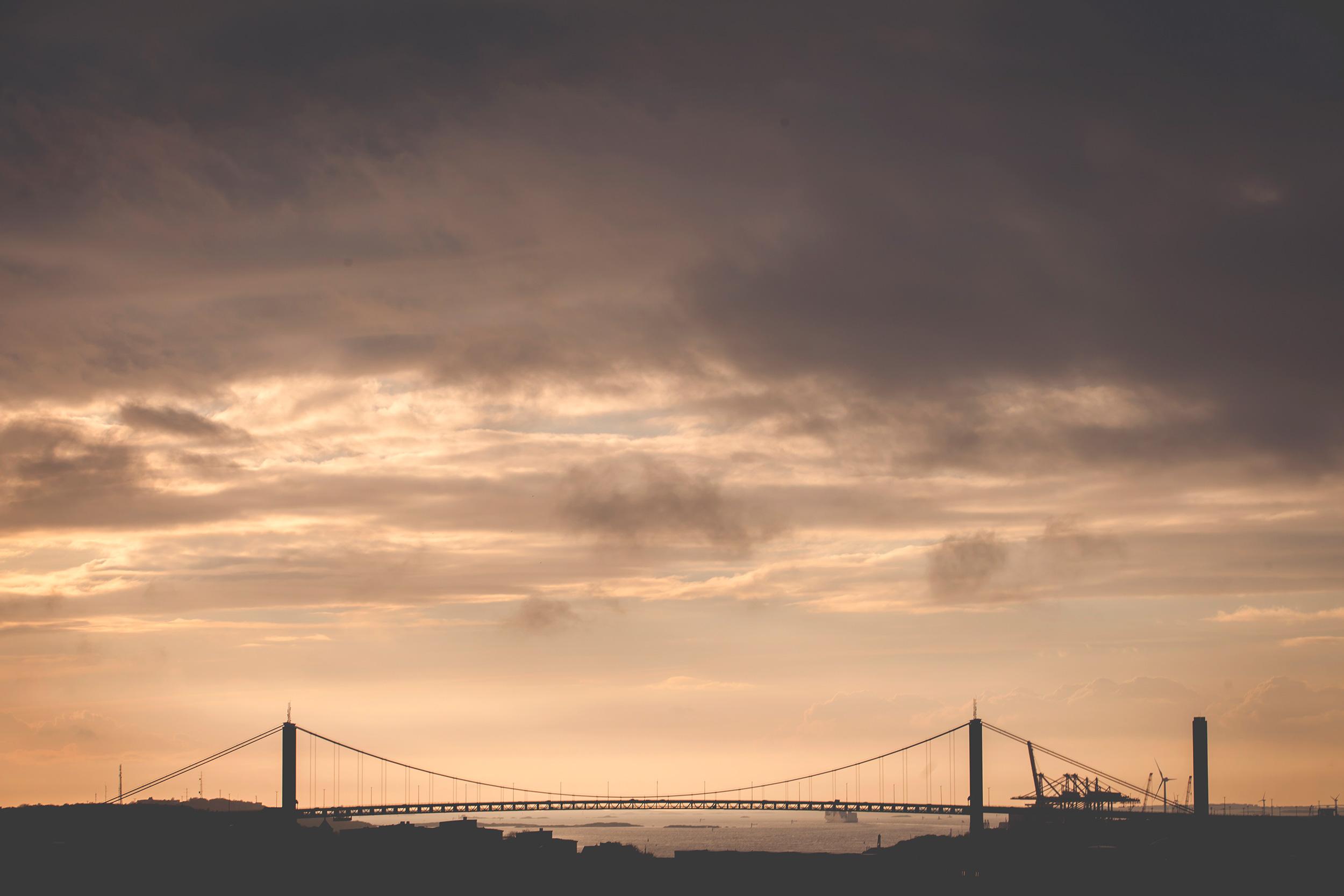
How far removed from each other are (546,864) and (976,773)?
62.4 meters

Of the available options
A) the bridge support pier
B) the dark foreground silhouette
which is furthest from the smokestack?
the bridge support pier

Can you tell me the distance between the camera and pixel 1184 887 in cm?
8200

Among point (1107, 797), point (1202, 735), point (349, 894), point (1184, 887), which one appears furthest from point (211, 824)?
point (1107, 797)

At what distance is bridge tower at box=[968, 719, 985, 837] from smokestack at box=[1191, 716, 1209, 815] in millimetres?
21194

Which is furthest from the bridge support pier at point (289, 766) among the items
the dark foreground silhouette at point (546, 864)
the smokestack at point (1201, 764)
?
the smokestack at point (1201, 764)

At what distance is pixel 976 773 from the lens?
138500 mm

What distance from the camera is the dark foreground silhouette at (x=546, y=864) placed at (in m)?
82.8

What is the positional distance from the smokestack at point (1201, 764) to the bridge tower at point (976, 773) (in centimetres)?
2119

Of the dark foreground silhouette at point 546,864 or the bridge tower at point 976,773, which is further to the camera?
the bridge tower at point 976,773

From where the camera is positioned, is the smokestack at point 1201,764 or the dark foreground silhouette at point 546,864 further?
the smokestack at point 1201,764

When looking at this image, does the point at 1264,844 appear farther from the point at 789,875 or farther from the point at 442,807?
the point at 442,807

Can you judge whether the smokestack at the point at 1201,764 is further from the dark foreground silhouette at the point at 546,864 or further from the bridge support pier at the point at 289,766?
the bridge support pier at the point at 289,766

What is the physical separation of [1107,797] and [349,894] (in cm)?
12597

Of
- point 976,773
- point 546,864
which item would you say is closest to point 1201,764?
point 976,773
